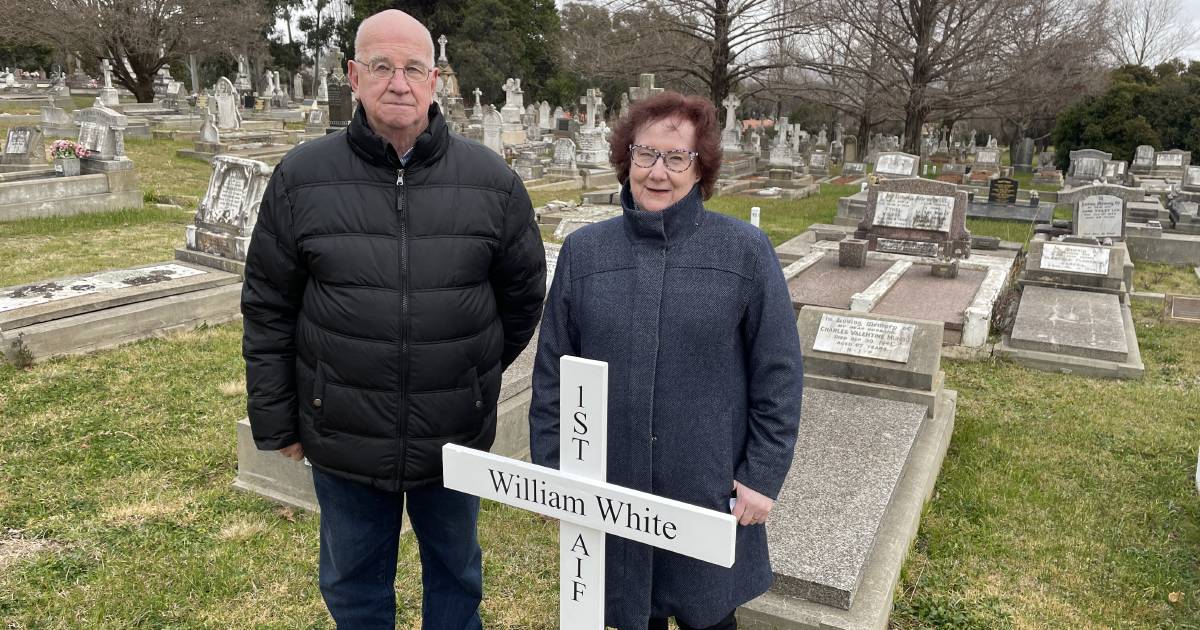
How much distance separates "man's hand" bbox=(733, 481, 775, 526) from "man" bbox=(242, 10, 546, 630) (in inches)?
32.8

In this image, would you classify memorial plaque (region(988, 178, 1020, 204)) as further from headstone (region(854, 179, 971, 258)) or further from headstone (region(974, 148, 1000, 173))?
headstone (region(974, 148, 1000, 173))

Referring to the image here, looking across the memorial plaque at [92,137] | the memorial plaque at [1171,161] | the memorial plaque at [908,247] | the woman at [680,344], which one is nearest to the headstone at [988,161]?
the memorial plaque at [1171,161]

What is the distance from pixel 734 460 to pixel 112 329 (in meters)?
6.42

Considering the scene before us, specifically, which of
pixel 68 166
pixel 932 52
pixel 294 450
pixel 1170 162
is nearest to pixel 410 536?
pixel 294 450

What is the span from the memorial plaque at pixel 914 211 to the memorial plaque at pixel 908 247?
21 centimetres

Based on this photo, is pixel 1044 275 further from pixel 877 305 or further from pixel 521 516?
pixel 521 516

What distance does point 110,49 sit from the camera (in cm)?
2719

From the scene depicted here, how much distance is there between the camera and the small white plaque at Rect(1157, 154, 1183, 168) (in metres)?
24.3

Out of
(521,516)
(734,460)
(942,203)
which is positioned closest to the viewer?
(734,460)

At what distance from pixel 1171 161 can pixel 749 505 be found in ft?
92.3

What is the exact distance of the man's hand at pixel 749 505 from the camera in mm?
2195

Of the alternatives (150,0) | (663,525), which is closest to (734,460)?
(663,525)

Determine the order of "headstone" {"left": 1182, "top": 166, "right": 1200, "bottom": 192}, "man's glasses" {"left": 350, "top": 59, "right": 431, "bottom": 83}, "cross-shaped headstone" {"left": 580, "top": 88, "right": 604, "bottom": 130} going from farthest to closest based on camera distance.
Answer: "cross-shaped headstone" {"left": 580, "top": 88, "right": 604, "bottom": 130} → "headstone" {"left": 1182, "top": 166, "right": 1200, "bottom": 192} → "man's glasses" {"left": 350, "top": 59, "right": 431, "bottom": 83}

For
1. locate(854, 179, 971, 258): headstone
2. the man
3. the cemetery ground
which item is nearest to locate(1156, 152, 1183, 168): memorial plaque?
locate(854, 179, 971, 258): headstone
